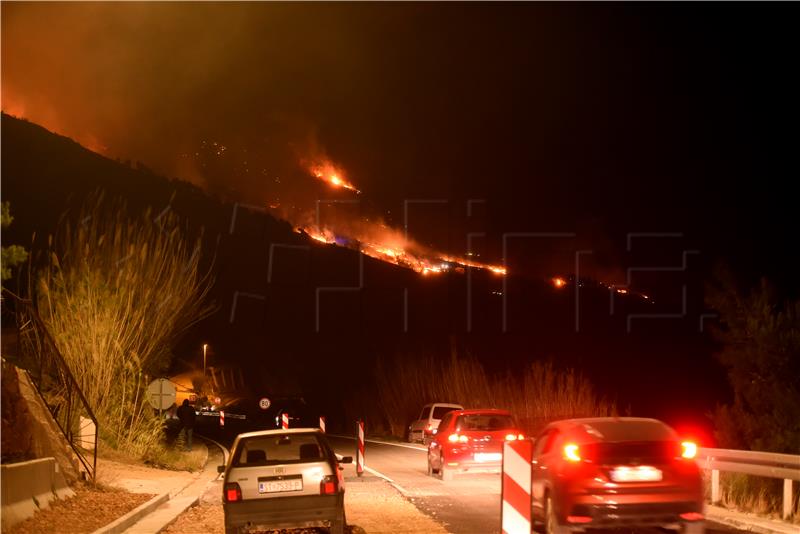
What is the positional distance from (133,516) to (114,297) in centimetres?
812

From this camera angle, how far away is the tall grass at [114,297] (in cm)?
2234

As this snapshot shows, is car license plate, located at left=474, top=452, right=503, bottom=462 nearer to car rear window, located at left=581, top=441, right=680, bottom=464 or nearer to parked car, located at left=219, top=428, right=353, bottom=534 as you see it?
parked car, located at left=219, top=428, right=353, bottom=534

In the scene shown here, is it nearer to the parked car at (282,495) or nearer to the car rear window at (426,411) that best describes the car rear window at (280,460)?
the parked car at (282,495)

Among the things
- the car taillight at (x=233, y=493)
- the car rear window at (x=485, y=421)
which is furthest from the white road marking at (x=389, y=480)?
the car taillight at (x=233, y=493)

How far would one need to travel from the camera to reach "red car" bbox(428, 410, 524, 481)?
72.1ft

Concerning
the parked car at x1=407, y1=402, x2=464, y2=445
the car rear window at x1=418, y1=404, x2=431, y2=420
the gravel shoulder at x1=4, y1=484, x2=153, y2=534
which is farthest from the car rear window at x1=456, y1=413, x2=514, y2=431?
the car rear window at x1=418, y1=404, x2=431, y2=420

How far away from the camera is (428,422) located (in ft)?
119

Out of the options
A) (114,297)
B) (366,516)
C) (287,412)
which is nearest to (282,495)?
(366,516)

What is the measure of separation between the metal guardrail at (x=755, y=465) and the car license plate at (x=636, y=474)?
3.38m

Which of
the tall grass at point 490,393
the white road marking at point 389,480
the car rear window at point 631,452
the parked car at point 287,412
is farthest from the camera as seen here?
the parked car at point 287,412

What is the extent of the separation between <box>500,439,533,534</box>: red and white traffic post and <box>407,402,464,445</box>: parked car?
2436cm

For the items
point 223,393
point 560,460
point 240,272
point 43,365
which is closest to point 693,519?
point 560,460

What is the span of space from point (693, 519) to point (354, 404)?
4724 centimetres

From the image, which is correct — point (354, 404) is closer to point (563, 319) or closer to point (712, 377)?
point (712, 377)
